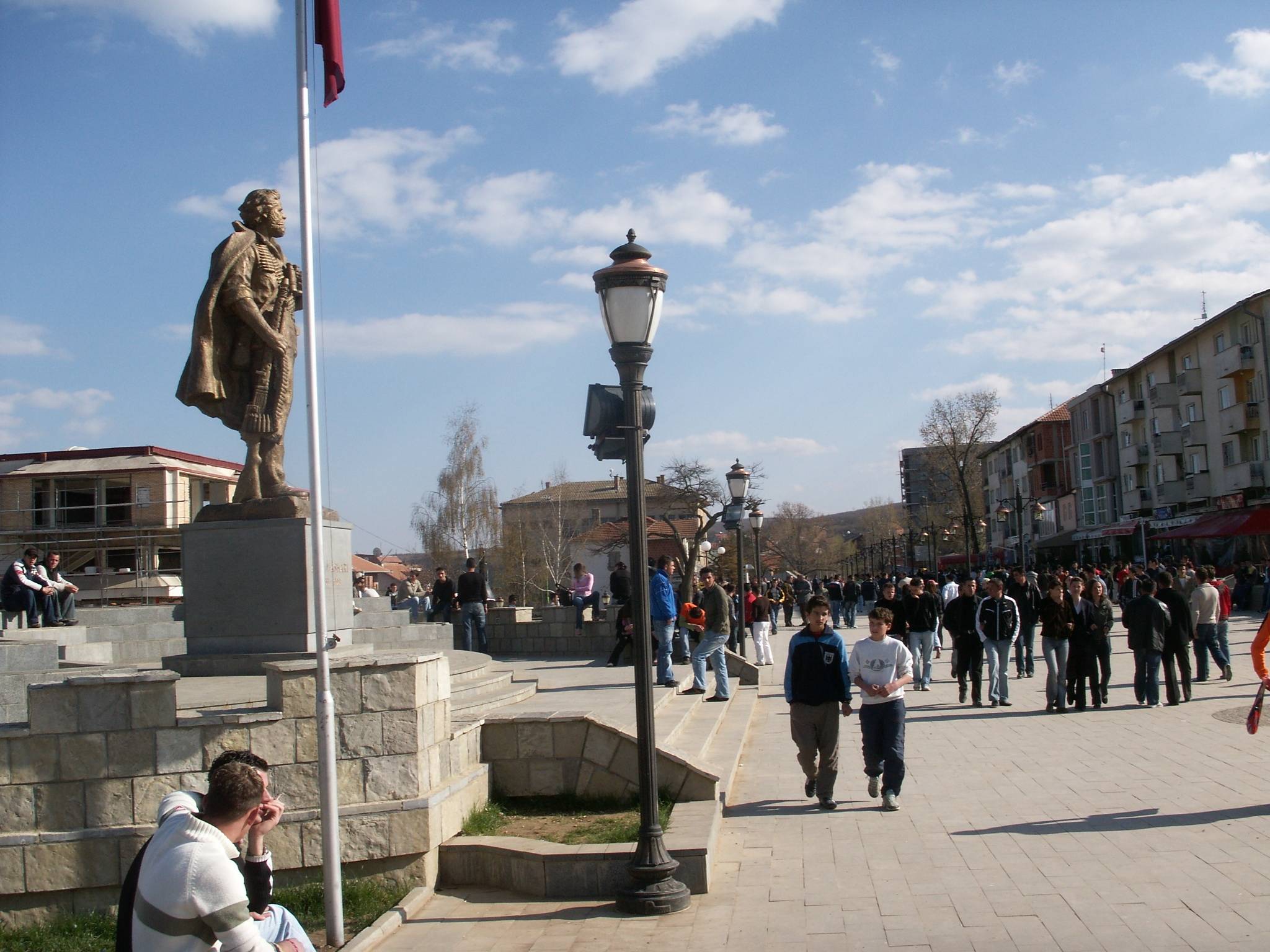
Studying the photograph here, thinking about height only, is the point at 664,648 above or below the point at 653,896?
above

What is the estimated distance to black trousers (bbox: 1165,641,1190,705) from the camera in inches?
569

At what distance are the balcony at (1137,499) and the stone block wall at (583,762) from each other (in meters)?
60.2

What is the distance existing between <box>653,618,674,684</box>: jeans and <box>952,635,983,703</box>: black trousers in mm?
Answer: 3970

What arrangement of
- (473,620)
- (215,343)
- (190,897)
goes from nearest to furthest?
(190,897) → (215,343) → (473,620)

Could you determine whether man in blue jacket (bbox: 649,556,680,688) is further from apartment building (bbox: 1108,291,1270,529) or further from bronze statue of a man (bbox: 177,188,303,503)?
apartment building (bbox: 1108,291,1270,529)

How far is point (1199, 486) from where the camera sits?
180 feet

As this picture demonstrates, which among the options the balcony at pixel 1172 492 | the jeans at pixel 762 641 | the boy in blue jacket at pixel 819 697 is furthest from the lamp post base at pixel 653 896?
the balcony at pixel 1172 492

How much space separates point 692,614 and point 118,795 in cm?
827

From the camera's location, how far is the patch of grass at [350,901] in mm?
6379

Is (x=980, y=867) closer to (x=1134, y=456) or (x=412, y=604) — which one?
(x=412, y=604)

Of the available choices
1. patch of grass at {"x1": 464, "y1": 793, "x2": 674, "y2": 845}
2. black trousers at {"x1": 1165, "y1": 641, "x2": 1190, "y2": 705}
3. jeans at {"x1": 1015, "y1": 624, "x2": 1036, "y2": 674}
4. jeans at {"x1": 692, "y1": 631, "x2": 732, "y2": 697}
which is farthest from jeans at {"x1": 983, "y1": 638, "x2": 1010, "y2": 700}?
patch of grass at {"x1": 464, "y1": 793, "x2": 674, "y2": 845}

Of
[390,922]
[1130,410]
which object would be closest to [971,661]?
[390,922]

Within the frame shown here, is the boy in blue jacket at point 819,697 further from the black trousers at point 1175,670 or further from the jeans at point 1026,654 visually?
the jeans at point 1026,654

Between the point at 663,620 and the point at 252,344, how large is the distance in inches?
276
